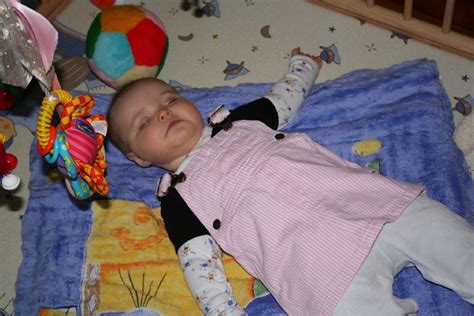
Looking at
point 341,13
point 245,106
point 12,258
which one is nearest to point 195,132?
point 245,106

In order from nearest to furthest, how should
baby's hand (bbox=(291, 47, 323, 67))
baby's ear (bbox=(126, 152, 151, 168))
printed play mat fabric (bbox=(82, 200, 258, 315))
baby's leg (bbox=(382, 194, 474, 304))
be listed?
baby's leg (bbox=(382, 194, 474, 304))
printed play mat fabric (bbox=(82, 200, 258, 315))
baby's ear (bbox=(126, 152, 151, 168))
baby's hand (bbox=(291, 47, 323, 67))

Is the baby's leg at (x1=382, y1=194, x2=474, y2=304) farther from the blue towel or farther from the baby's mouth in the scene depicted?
the baby's mouth

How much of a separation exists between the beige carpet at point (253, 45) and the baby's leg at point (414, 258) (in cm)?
53

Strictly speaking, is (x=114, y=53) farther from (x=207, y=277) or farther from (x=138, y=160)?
(x=207, y=277)

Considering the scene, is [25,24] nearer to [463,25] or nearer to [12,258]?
[12,258]

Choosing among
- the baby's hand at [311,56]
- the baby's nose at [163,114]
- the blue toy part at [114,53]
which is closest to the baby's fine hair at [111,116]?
the baby's nose at [163,114]

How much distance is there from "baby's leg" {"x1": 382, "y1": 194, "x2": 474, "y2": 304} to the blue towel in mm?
102

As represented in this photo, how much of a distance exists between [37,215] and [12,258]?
0.13 metres

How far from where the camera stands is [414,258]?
1.33 metres

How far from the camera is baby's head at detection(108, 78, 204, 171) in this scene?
1.54m

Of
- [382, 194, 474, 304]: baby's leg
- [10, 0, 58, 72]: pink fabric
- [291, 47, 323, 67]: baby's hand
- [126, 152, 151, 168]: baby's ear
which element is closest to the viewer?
[10, 0, 58, 72]: pink fabric

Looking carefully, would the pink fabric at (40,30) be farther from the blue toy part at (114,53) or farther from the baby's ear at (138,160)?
the blue toy part at (114,53)

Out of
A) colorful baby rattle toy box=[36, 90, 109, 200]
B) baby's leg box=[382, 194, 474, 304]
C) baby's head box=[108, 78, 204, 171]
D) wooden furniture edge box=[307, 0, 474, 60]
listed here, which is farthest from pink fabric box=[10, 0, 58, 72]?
wooden furniture edge box=[307, 0, 474, 60]

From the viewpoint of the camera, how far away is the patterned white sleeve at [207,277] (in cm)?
140
